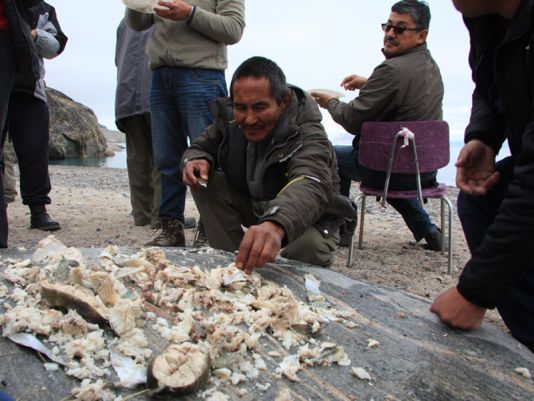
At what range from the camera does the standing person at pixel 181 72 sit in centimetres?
365

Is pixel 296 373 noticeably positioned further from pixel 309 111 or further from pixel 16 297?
pixel 309 111

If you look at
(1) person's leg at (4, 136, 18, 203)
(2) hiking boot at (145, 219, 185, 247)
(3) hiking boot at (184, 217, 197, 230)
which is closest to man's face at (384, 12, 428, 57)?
(2) hiking boot at (145, 219, 185, 247)

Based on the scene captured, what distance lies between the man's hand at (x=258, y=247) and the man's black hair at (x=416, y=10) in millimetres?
2623

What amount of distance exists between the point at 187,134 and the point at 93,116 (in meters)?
15.2

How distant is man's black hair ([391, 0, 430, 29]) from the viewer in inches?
→ 157

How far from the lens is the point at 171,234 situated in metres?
3.86

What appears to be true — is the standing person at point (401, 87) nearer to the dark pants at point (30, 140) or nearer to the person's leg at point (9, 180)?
the dark pants at point (30, 140)

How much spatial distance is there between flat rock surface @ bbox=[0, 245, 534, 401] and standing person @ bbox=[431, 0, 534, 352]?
0.40 feet

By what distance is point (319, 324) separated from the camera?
6.35ft

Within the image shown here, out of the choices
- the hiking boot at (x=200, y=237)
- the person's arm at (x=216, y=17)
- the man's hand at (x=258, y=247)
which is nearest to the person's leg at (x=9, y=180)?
the hiking boot at (x=200, y=237)

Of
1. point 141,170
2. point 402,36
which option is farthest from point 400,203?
point 141,170

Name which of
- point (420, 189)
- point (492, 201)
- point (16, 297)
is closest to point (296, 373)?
point (16, 297)

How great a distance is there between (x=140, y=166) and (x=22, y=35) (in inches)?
75.6

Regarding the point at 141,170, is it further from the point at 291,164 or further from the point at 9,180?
the point at 291,164
